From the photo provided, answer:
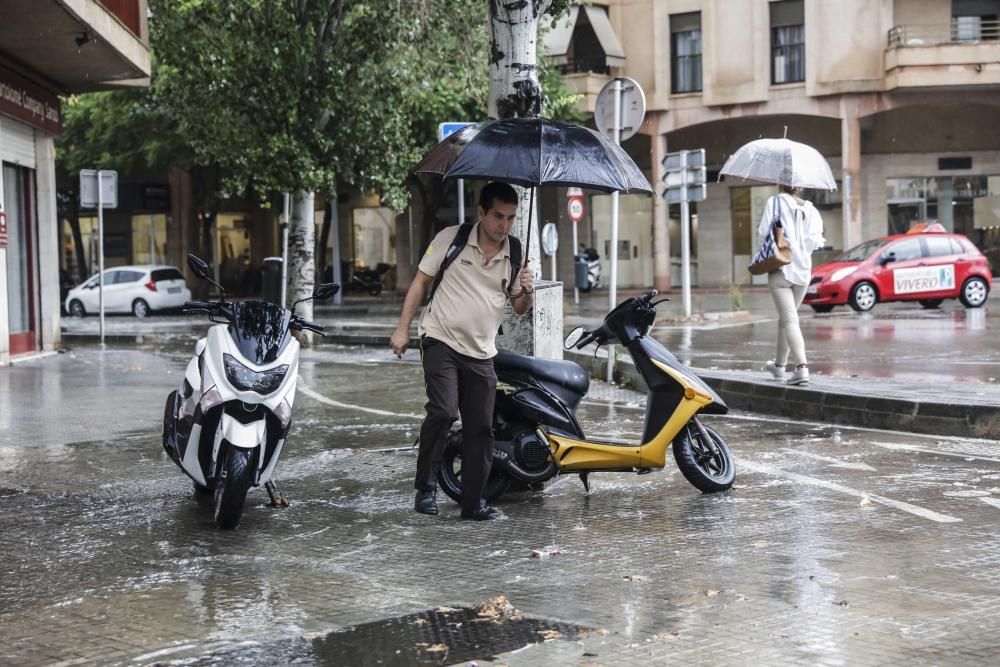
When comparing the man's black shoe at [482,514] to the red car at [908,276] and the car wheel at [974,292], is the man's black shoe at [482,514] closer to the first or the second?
the red car at [908,276]

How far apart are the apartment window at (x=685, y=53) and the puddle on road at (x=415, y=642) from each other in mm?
36040

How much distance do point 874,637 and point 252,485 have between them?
3194mm

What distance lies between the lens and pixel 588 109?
1542 inches

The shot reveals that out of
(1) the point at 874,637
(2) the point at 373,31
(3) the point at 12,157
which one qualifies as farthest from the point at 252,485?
(2) the point at 373,31

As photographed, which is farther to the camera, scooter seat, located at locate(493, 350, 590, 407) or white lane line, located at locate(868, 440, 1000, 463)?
white lane line, located at locate(868, 440, 1000, 463)

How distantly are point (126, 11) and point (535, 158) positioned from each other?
43.9 ft

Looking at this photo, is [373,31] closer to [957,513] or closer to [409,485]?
[409,485]

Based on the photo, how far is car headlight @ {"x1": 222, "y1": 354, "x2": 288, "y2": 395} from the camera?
6461mm

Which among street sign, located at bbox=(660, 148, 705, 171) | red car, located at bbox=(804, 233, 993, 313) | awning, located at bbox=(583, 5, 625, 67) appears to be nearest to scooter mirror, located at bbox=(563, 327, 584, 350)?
street sign, located at bbox=(660, 148, 705, 171)

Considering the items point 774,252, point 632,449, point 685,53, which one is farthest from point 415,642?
point 685,53

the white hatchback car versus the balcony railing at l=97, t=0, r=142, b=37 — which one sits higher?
the balcony railing at l=97, t=0, r=142, b=37

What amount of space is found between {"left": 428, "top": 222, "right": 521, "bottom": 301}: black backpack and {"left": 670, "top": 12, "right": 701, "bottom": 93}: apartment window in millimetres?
33764

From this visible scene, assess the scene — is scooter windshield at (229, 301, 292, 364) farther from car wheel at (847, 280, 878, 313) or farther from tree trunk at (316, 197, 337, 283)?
tree trunk at (316, 197, 337, 283)

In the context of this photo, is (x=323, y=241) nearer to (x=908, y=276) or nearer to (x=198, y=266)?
(x=908, y=276)
